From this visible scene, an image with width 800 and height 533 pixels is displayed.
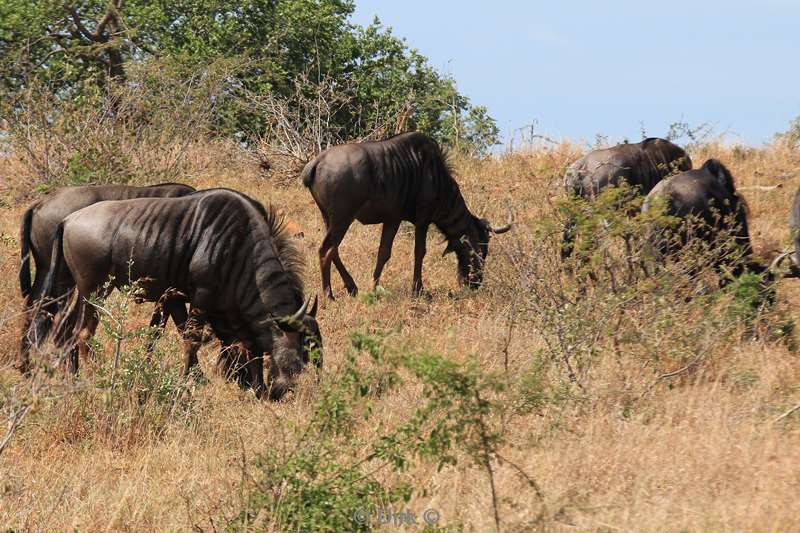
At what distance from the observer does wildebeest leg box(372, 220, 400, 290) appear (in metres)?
10.6

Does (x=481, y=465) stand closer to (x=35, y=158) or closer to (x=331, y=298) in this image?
(x=331, y=298)

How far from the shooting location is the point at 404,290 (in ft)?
34.5

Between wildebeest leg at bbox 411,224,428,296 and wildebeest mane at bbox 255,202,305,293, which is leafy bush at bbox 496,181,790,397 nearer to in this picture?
wildebeest mane at bbox 255,202,305,293

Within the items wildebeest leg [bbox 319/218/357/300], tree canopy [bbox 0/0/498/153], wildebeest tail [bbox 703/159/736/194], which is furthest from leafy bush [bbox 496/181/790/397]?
tree canopy [bbox 0/0/498/153]

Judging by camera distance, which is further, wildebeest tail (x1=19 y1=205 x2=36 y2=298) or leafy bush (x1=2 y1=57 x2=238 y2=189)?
leafy bush (x1=2 y1=57 x2=238 y2=189)

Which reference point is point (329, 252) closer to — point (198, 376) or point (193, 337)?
point (193, 337)

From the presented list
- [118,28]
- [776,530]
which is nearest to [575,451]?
[776,530]

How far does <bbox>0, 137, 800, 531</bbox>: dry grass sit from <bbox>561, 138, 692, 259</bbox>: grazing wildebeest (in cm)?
277

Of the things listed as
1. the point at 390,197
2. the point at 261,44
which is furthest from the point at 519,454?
the point at 261,44

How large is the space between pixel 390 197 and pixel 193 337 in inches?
153

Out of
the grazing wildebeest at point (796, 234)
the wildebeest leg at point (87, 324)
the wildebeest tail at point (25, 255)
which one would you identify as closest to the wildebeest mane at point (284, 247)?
the wildebeest leg at point (87, 324)

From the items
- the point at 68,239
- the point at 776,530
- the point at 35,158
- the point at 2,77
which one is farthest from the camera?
the point at 2,77

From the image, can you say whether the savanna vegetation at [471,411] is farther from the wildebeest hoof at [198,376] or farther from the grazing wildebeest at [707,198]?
the grazing wildebeest at [707,198]

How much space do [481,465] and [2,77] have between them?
13648 millimetres
